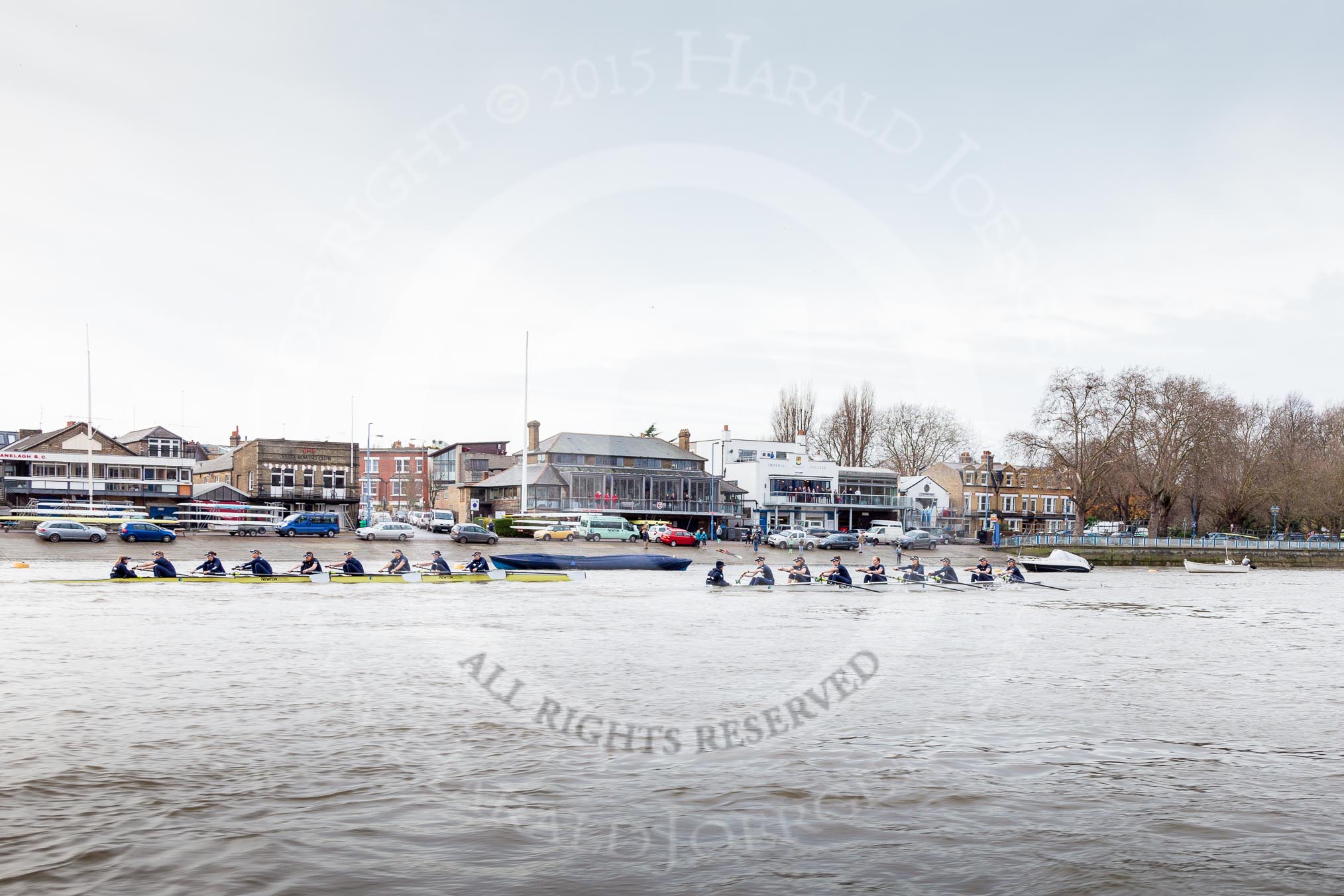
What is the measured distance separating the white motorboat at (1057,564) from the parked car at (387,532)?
3585cm

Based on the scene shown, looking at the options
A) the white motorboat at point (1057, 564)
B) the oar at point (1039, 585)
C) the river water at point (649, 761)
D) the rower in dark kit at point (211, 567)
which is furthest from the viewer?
the white motorboat at point (1057, 564)

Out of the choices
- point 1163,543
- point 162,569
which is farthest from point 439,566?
point 1163,543

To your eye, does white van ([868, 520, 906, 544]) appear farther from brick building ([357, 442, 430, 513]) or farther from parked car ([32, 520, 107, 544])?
parked car ([32, 520, 107, 544])

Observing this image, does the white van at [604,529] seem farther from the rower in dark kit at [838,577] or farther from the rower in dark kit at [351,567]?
the rower in dark kit at [351,567]

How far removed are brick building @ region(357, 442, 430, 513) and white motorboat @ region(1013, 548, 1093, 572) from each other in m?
60.3

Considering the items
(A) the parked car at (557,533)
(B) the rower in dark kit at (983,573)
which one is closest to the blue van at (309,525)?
(A) the parked car at (557,533)

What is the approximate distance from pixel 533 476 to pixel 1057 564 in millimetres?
38329

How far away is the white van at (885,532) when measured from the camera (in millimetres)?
84512

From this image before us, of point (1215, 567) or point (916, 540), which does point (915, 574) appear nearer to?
point (916, 540)

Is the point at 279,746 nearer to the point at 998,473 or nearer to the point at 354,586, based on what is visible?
the point at 354,586

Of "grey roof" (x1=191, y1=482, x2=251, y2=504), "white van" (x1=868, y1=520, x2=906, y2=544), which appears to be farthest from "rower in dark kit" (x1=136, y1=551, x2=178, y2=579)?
"white van" (x1=868, y1=520, x2=906, y2=544)

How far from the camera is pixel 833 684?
21.7 meters

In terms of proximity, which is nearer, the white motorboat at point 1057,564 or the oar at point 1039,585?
the oar at point 1039,585

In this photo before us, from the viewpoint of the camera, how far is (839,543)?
75.9 m
